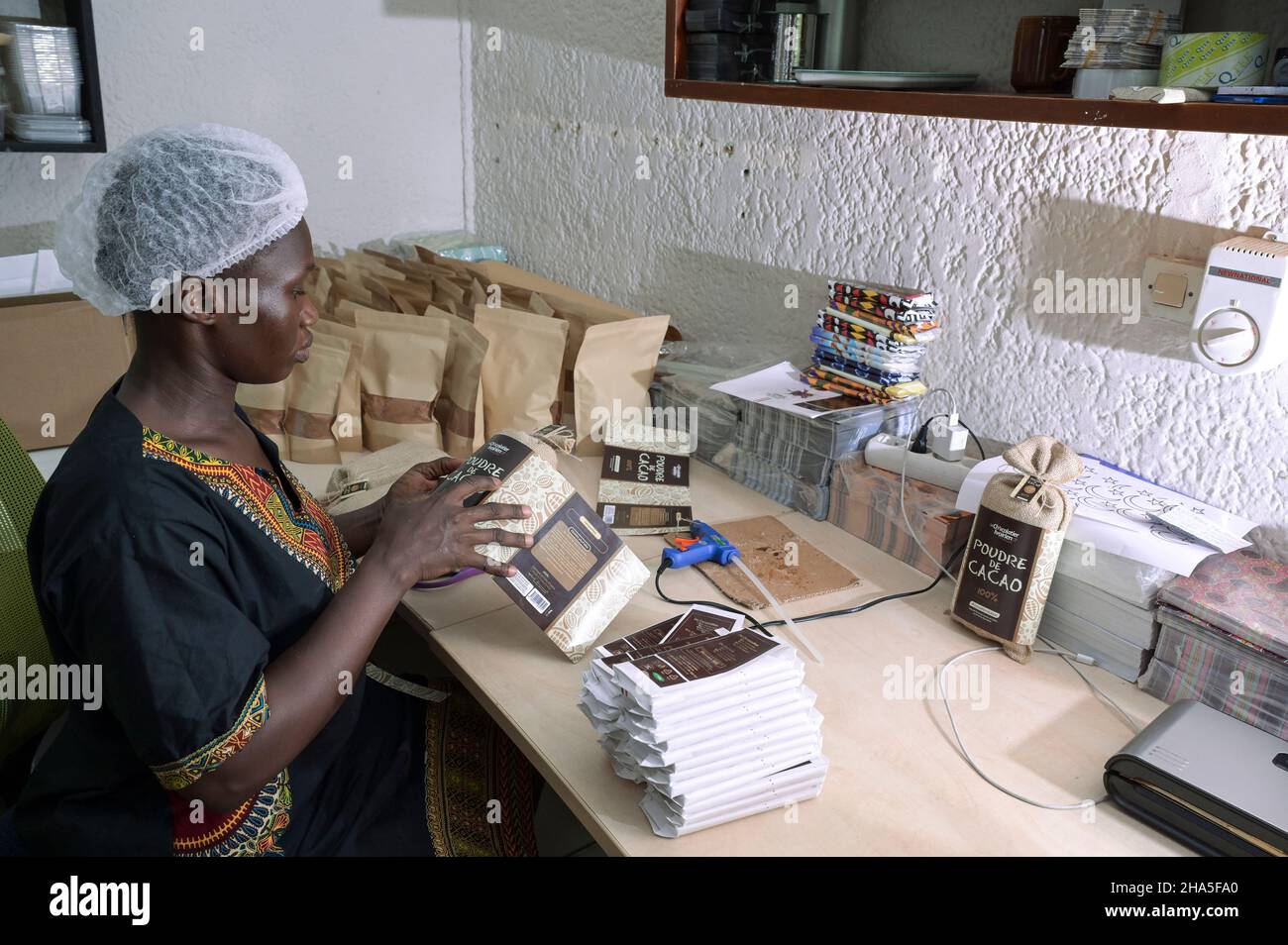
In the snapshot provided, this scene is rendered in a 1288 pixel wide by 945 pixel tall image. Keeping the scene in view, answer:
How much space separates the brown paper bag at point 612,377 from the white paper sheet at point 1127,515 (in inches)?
29.2

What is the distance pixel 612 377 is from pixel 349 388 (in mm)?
532

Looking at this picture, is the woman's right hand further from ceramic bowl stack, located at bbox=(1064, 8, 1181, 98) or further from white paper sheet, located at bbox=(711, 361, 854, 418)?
ceramic bowl stack, located at bbox=(1064, 8, 1181, 98)

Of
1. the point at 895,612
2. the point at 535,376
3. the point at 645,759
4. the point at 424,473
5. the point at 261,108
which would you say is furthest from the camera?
the point at 261,108

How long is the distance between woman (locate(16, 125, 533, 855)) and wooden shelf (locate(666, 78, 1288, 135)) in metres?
0.80

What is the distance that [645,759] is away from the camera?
39.9 inches

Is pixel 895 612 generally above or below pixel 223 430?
below

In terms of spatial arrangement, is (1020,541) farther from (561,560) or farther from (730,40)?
(730,40)

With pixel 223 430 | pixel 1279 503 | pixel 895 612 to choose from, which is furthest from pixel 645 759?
pixel 1279 503

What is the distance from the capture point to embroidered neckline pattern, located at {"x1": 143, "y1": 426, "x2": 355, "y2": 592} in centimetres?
112

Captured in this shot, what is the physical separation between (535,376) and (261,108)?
1.36 metres

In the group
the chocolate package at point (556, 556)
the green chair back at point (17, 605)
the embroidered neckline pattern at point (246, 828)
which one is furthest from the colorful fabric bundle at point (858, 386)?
the green chair back at point (17, 605)

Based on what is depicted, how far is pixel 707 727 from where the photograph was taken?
1.03 metres
